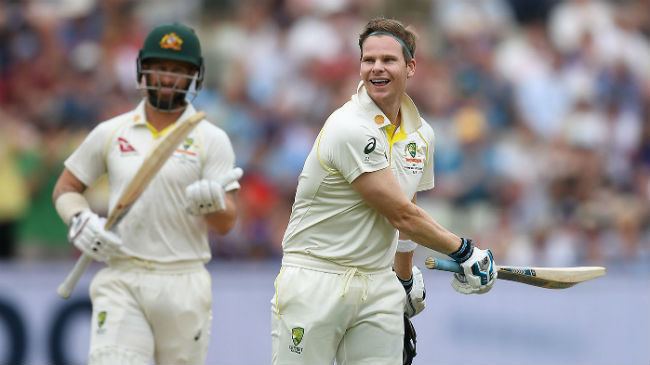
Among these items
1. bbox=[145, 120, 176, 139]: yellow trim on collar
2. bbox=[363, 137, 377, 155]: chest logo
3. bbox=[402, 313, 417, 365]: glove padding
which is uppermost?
bbox=[363, 137, 377, 155]: chest logo

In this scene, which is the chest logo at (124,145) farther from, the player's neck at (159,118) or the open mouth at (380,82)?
the open mouth at (380,82)

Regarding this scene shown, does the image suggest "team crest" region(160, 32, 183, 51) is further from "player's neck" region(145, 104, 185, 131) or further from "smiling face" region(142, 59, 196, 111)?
"player's neck" region(145, 104, 185, 131)

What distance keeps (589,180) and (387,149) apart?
598 centimetres

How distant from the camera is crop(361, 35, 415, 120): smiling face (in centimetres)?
480

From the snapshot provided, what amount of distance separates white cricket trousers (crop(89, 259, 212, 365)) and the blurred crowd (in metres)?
3.50

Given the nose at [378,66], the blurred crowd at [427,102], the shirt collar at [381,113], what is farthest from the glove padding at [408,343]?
the blurred crowd at [427,102]

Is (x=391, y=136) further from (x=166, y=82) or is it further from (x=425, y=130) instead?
(x=166, y=82)

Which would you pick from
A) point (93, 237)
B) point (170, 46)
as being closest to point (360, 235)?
point (93, 237)

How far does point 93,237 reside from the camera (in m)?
5.42

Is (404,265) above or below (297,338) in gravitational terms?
above

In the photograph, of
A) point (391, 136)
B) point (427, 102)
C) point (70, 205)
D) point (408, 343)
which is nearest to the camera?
point (391, 136)

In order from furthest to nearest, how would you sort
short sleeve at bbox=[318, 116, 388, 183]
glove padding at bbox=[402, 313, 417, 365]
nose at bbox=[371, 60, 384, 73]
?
glove padding at bbox=[402, 313, 417, 365] → nose at bbox=[371, 60, 384, 73] → short sleeve at bbox=[318, 116, 388, 183]

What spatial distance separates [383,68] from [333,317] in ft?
3.70

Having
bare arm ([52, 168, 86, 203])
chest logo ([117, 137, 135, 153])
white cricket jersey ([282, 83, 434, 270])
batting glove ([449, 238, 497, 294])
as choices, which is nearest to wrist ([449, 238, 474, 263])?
batting glove ([449, 238, 497, 294])
